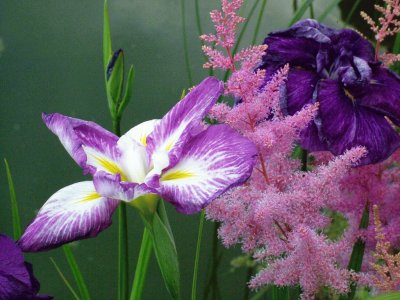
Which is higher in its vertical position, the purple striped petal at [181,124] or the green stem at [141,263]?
the purple striped petal at [181,124]

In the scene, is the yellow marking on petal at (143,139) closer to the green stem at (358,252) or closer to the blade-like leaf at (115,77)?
the blade-like leaf at (115,77)

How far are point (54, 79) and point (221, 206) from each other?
630 millimetres

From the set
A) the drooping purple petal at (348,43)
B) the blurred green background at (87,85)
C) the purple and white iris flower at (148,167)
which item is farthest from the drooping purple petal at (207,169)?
the blurred green background at (87,85)

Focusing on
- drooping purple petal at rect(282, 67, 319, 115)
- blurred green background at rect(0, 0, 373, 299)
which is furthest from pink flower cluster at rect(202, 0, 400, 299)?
blurred green background at rect(0, 0, 373, 299)

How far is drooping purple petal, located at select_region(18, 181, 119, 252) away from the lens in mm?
258

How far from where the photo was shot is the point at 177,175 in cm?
27

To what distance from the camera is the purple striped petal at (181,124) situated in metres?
0.27

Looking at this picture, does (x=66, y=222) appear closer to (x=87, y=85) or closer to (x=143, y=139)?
(x=143, y=139)

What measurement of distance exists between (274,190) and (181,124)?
0.17 ft

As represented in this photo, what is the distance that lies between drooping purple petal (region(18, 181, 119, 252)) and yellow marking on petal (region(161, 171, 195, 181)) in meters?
0.02

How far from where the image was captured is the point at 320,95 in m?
0.32

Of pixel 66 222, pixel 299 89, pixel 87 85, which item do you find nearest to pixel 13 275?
pixel 66 222

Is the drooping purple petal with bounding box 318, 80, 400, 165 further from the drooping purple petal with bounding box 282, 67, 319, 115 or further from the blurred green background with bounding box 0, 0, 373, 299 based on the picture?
the blurred green background with bounding box 0, 0, 373, 299

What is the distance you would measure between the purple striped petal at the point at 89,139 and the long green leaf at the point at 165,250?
4 cm
